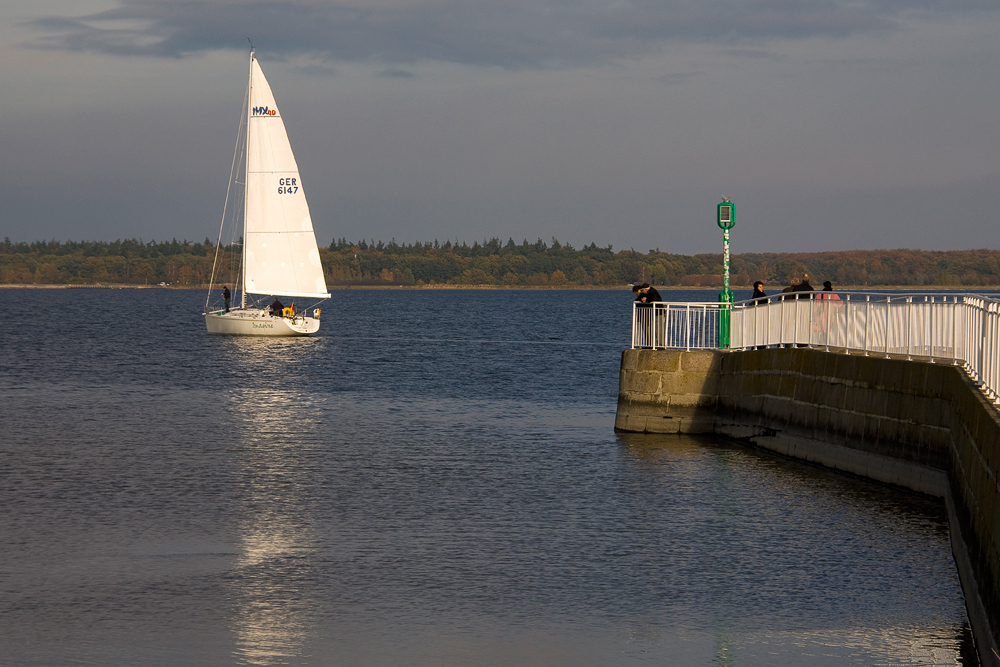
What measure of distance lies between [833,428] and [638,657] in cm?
1135

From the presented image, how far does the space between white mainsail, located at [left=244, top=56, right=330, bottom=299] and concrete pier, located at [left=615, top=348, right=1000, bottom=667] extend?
144ft

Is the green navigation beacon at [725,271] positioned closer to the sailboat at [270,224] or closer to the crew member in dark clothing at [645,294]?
the crew member in dark clothing at [645,294]

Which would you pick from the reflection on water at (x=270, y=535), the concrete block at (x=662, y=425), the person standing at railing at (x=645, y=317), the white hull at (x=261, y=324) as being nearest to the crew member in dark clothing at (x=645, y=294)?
the person standing at railing at (x=645, y=317)

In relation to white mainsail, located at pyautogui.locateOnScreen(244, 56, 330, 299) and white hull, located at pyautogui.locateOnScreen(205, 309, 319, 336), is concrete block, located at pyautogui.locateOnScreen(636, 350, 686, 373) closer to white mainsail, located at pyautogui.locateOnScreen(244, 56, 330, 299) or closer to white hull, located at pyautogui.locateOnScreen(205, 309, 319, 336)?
white hull, located at pyautogui.locateOnScreen(205, 309, 319, 336)

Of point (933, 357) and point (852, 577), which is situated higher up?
point (933, 357)

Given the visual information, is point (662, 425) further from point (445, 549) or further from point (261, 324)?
point (261, 324)

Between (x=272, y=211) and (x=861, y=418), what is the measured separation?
52012mm

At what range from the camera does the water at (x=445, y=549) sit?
1006 cm

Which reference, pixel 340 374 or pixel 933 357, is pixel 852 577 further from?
pixel 340 374

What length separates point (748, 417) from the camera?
23.5m

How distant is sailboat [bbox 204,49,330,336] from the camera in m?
66.3

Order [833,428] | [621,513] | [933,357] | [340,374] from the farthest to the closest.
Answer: [340,374] → [833,428] → [933,357] → [621,513]

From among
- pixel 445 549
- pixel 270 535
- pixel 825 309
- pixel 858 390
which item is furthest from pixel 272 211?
pixel 445 549

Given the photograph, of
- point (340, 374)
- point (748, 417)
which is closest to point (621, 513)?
point (748, 417)
